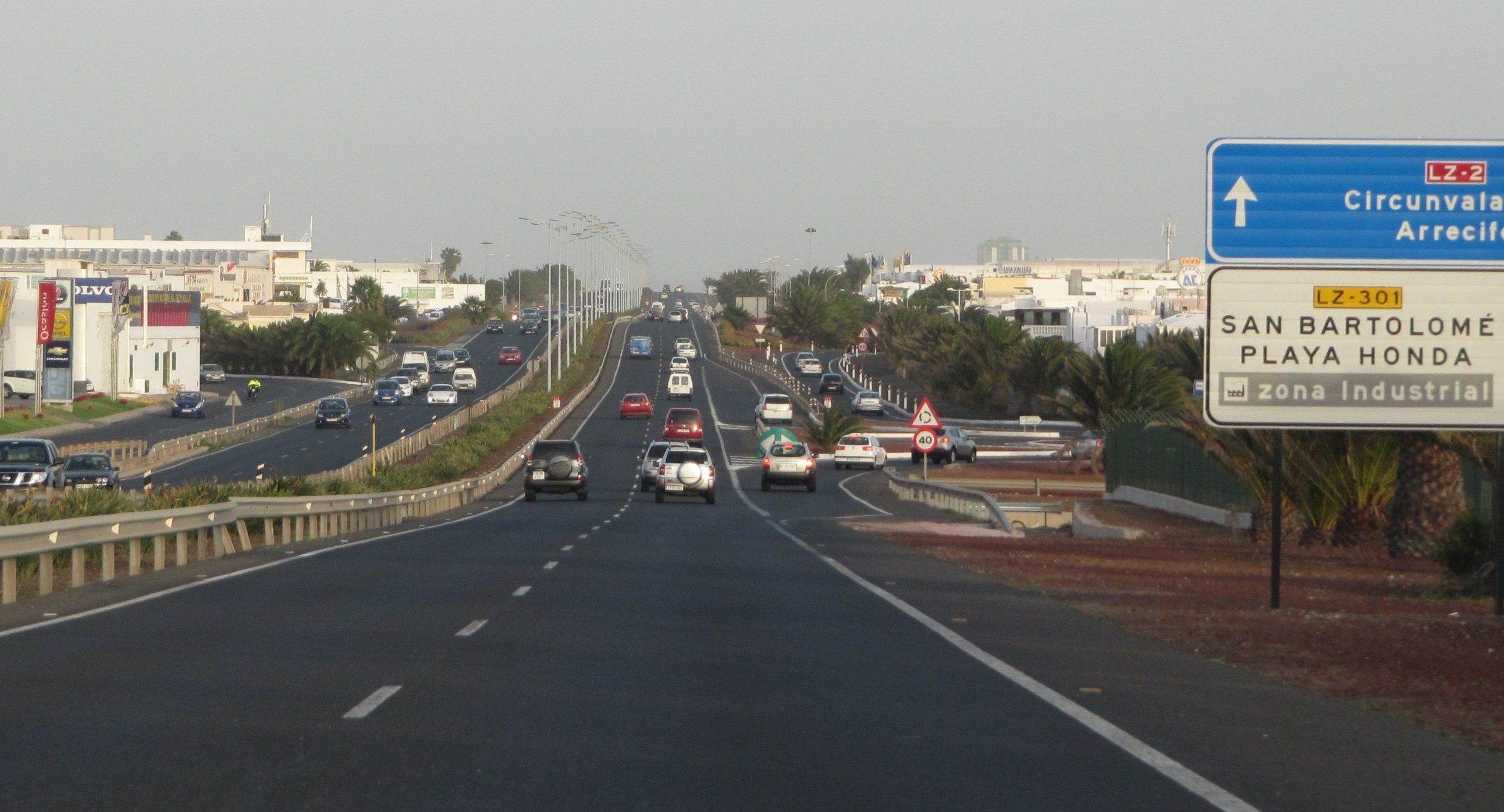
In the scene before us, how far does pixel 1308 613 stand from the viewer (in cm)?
1570

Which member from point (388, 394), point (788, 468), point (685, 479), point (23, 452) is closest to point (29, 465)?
point (23, 452)

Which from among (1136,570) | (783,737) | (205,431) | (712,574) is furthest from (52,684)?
(205,431)

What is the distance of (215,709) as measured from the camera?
977 centimetres

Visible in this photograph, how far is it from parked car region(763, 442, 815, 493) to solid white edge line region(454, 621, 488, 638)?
35916mm

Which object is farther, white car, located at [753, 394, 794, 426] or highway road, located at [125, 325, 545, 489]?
white car, located at [753, 394, 794, 426]

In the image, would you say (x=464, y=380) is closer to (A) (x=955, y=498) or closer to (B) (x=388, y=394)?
(B) (x=388, y=394)

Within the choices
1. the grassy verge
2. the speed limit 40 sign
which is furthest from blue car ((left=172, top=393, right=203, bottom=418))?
the speed limit 40 sign

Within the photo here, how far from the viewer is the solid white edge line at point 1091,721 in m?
7.67

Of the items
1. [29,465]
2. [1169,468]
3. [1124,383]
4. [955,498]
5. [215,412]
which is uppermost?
[1124,383]

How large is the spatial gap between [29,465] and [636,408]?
150ft

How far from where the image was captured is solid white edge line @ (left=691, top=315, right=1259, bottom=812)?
7.67 m

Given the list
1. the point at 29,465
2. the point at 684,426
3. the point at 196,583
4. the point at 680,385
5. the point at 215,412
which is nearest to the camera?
the point at 196,583

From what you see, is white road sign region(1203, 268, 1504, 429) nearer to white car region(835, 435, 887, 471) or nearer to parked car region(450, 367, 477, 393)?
white car region(835, 435, 887, 471)

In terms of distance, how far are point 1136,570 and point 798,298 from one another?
138445 mm
